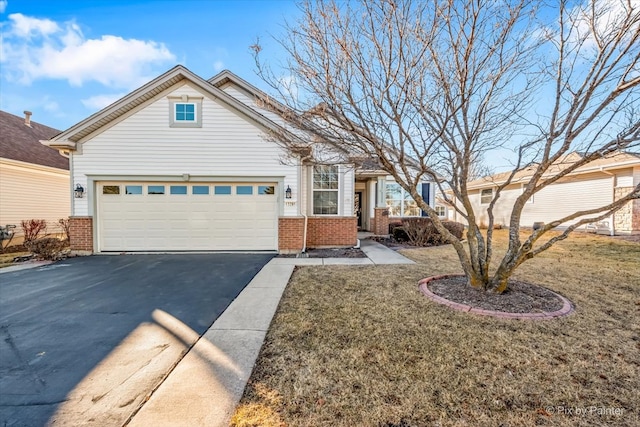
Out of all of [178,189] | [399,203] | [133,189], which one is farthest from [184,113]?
[399,203]

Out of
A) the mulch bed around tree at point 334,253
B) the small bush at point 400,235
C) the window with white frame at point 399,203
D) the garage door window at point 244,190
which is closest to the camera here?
the mulch bed around tree at point 334,253

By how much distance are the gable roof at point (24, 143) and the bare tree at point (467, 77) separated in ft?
48.2

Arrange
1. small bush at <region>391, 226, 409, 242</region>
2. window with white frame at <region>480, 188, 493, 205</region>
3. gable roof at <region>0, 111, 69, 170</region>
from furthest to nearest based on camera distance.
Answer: window with white frame at <region>480, 188, 493, 205</region> < gable roof at <region>0, 111, 69, 170</region> < small bush at <region>391, 226, 409, 242</region>

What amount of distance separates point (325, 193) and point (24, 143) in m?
15.6

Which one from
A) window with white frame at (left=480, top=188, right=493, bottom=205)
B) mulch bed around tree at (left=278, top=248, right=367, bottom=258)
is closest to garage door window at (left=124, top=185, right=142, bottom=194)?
mulch bed around tree at (left=278, top=248, right=367, bottom=258)

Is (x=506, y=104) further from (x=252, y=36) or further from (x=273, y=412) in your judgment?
(x=273, y=412)

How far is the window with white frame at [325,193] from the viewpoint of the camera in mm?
10570

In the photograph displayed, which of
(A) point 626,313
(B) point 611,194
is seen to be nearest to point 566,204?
(B) point 611,194

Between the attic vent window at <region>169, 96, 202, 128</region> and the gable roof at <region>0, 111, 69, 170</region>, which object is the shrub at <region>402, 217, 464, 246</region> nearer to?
the attic vent window at <region>169, 96, 202, 128</region>

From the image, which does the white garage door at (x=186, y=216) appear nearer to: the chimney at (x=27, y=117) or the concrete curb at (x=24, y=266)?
the concrete curb at (x=24, y=266)

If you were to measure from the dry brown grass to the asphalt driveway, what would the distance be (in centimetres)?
118

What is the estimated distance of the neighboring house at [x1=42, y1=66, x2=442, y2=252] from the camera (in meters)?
9.01

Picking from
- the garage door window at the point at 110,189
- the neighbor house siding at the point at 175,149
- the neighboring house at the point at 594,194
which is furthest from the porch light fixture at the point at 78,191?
the neighboring house at the point at 594,194

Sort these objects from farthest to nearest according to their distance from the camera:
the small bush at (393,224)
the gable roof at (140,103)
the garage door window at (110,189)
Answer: the small bush at (393,224), the garage door window at (110,189), the gable roof at (140,103)
